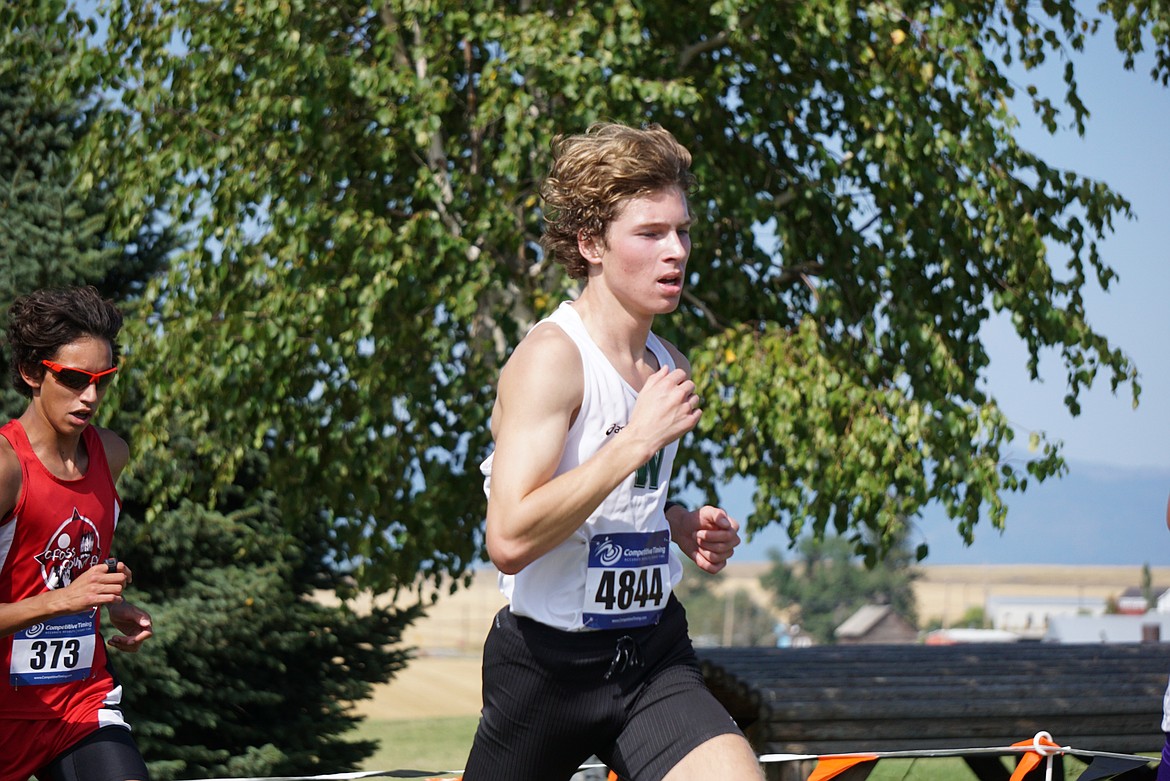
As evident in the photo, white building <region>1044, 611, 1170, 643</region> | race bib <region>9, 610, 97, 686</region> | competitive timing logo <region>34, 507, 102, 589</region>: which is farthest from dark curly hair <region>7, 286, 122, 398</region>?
white building <region>1044, 611, 1170, 643</region>

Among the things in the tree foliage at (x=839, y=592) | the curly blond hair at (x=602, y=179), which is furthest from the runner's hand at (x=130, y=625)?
the tree foliage at (x=839, y=592)

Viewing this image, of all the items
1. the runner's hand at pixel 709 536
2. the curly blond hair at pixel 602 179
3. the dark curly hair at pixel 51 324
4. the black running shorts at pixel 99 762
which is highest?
the curly blond hair at pixel 602 179

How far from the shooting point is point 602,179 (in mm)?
2797

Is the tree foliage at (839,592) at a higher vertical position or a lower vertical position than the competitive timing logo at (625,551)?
higher

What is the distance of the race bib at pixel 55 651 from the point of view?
3244 millimetres

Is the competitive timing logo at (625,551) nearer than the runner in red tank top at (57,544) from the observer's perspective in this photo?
Yes

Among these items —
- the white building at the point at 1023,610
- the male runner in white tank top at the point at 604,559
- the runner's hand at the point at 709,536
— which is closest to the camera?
the male runner in white tank top at the point at 604,559

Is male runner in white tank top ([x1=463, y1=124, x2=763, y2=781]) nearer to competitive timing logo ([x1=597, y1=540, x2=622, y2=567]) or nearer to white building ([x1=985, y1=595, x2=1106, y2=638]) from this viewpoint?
competitive timing logo ([x1=597, y1=540, x2=622, y2=567])

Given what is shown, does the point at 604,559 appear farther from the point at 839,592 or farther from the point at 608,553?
the point at 839,592

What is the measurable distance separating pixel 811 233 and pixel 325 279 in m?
3.83

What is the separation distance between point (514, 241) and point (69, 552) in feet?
18.8

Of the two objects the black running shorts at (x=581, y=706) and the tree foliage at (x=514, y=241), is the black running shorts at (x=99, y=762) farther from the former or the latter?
the tree foliage at (x=514, y=241)

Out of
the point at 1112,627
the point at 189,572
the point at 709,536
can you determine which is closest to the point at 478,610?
the point at 1112,627

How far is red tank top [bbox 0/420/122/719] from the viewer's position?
10.5ft
